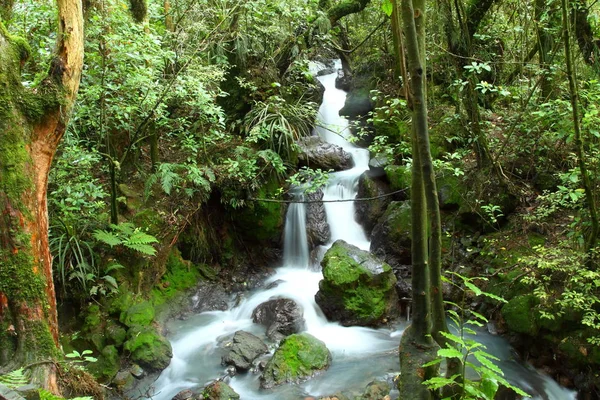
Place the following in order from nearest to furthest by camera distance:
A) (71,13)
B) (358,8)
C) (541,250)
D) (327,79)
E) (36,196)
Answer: (36,196) → (71,13) → (541,250) → (358,8) → (327,79)

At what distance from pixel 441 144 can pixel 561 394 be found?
4496 mm

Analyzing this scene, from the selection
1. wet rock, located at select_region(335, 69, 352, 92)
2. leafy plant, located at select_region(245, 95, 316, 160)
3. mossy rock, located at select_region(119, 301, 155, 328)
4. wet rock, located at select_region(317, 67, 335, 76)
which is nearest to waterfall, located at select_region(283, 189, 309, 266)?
leafy plant, located at select_region(245, 95, 316, 160)

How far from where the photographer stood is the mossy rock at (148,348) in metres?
5.15

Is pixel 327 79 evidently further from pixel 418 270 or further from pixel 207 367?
pixel 418 270

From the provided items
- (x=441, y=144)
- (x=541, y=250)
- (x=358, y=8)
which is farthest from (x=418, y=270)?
(x=358, y=8)

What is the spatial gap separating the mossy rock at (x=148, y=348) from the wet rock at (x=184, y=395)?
1.89 feet

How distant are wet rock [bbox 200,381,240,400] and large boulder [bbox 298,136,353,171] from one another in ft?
15.9

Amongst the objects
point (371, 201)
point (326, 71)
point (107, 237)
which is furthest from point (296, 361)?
point (326, 71)

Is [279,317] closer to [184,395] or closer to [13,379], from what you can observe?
[184,395]

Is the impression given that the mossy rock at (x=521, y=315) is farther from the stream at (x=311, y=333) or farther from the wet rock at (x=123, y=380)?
the wet rock at (x=123, y=380)

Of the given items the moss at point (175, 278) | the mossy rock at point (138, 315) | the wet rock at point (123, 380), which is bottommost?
the wet rock at point (123, 380)

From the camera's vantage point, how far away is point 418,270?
262 cm

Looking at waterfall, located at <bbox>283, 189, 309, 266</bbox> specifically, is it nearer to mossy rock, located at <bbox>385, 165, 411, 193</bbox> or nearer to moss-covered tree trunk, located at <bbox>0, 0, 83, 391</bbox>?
mossy rock, located at <bbox>385, 165, 411, 193</bbox>

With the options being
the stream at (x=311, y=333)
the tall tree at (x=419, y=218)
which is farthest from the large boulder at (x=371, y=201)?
the tall tree at (x=419, y=218)
